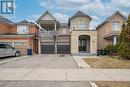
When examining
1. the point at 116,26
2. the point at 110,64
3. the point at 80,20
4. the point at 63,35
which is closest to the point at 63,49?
the point at 63,35

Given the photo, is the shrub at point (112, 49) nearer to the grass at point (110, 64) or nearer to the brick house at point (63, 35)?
the brick house at point (63, 35)

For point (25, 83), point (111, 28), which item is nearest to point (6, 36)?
point (111, 28)

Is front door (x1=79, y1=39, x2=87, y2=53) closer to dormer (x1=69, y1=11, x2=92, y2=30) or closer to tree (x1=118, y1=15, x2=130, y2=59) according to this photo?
dormer (x1=69, y1=11, x2=92, y2=30)

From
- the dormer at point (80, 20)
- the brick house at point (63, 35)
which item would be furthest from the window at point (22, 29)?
the dormer at point (80, 20)

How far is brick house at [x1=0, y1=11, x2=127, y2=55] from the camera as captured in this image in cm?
4334

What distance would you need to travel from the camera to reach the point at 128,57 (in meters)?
29.2

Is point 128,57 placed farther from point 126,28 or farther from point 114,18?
point 114,18

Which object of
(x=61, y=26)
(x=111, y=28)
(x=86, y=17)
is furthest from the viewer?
(x=61, y=26)

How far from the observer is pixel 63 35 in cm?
4794

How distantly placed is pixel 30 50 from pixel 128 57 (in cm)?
1778

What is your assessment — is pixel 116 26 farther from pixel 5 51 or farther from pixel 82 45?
pixel 5 51

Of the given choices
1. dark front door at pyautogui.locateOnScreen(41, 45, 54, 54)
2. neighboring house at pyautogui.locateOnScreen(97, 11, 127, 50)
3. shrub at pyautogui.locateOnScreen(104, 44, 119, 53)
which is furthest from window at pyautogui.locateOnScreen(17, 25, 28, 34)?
shrub at pyautogui.locateOnScreen(104, 44, 119, 53)

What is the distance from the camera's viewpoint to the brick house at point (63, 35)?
43344 millimetres

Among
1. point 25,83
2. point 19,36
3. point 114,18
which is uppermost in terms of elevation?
point 114,18
